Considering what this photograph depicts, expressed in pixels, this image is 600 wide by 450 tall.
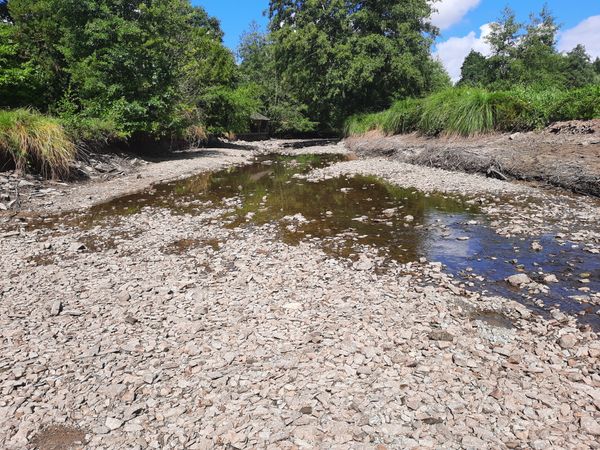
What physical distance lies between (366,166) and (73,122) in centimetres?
1399

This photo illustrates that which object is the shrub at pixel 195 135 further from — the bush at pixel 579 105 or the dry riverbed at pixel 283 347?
the bush at pixel 579 105

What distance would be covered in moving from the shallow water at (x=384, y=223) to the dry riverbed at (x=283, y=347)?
15 cm

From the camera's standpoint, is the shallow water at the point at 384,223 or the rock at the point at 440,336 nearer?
the rock at the point at 440,336

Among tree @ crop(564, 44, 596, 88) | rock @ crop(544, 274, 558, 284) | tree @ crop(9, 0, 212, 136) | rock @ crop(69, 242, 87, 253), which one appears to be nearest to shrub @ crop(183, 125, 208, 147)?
tree @ crop(9, 0, 212, 136)

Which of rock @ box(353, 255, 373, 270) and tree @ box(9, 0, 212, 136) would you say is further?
tree @ box(9, 0, 212, 136)

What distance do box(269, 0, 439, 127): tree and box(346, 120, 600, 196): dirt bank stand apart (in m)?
14.2

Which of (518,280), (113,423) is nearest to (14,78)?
(113,423)

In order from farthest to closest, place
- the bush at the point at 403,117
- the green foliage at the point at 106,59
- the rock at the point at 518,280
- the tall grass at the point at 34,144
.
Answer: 1. the bush at the point at 403,117
2. the green foliage at the point at 106,59
3. the tall grass at the point at 34,144
4. the rock at the point at 518,280

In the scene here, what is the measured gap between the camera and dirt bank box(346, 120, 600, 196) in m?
11.8

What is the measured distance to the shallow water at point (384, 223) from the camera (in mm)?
6329

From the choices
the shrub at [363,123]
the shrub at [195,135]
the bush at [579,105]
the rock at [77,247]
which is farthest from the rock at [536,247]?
the shrub at [195,135]

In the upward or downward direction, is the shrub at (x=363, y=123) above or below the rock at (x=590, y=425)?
above

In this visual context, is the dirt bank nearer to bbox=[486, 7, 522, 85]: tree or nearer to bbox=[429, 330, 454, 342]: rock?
bbox=[429, 330, 454, 342]: rock

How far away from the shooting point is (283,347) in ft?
14.7
